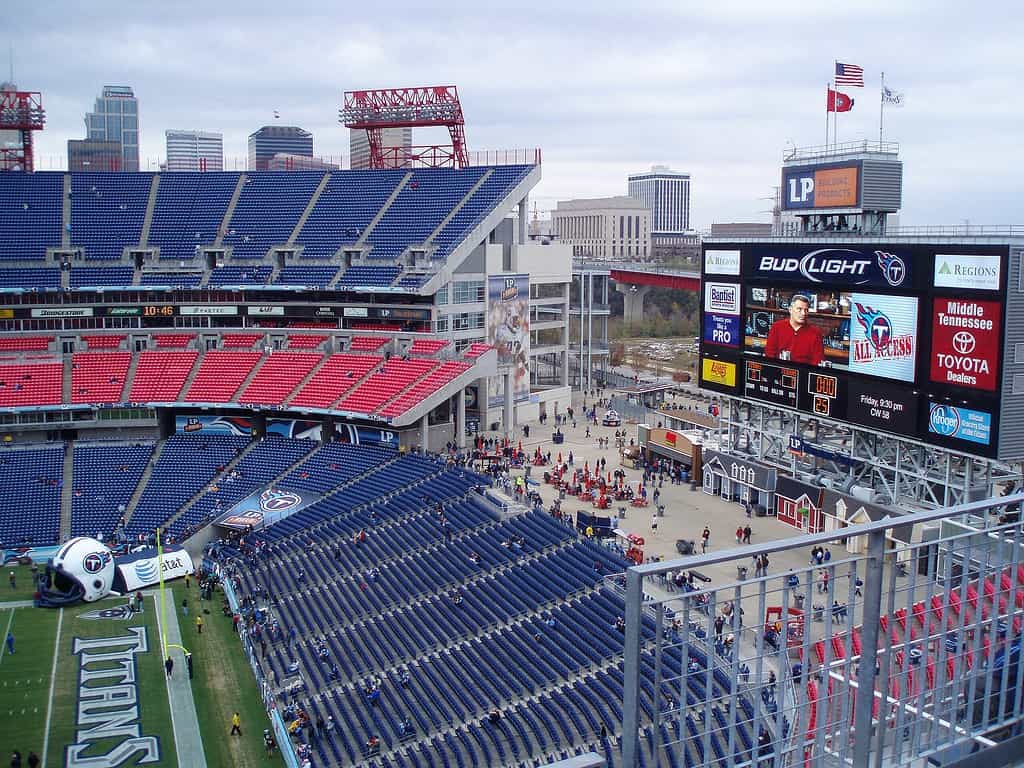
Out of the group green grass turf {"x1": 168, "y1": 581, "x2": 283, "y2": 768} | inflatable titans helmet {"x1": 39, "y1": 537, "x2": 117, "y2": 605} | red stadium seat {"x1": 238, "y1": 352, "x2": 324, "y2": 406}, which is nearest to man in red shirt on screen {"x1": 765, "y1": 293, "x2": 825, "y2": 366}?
green grass turf {"x1": 168, "y1": 581, "x2": 283, "y2": 768}

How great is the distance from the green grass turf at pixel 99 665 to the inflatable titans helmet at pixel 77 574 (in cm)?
44

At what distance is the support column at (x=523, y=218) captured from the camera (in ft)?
180

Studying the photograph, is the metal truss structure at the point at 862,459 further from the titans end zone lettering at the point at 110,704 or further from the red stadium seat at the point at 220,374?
the red stadium seat at the point at 220,374

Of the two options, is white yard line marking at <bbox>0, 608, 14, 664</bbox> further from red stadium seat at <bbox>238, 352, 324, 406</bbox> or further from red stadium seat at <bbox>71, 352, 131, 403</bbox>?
red stadium seat at <bbox>238, 352, 324, 406</bbox>

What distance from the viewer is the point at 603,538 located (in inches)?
1299

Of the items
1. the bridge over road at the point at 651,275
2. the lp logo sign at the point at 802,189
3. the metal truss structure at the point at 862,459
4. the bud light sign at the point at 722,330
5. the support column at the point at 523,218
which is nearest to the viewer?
the metal truss structure at the point at 862,459

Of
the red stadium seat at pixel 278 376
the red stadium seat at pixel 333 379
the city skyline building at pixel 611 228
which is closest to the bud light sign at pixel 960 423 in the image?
the red stadium seat at pixel 333 379

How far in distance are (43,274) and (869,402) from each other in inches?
1697

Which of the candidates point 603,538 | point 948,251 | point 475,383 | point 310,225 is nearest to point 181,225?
point 310,225

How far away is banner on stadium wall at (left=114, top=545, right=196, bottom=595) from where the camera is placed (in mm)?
36969

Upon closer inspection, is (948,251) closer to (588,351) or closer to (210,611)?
(210,611)

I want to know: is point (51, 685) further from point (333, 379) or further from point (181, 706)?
point (333, 379)

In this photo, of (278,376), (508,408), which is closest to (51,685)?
(278,376)

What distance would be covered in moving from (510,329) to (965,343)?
98.0 feet
